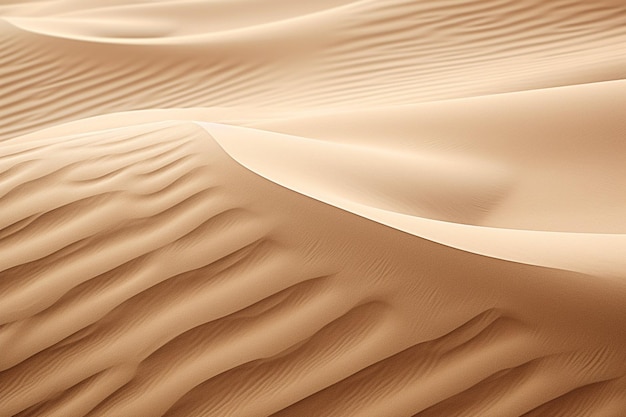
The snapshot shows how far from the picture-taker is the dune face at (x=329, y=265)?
178cm

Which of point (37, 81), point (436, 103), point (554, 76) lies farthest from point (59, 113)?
point (554, 76)

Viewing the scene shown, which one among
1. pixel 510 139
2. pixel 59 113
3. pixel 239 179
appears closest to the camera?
pixel 239 179

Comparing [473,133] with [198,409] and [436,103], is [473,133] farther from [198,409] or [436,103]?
[198,409]

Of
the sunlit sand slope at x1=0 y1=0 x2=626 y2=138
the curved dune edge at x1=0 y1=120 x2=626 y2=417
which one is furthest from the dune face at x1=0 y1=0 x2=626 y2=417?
the sunlit sand slope at x1=0 y1=0 x2=626 y2=138

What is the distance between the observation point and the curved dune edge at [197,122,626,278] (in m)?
1.93

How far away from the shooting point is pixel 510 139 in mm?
3115

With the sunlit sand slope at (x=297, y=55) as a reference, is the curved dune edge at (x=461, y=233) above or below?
below

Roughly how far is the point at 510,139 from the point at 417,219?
45.1 inches

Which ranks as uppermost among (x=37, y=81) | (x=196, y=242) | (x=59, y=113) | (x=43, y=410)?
(x=37, y=81)

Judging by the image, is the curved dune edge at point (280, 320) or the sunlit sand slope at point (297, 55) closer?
the curved dune edge at point (280, 320)

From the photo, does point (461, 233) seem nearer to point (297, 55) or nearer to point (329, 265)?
point (329, 265)

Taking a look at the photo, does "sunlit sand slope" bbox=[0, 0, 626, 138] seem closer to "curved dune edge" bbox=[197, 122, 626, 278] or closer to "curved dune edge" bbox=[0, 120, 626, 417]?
"curved dune edge" bbox=[197, 122, 626, 278]

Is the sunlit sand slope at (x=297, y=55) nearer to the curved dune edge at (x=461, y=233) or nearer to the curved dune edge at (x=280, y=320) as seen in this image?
the curved dune edge at (x=461, y=233)

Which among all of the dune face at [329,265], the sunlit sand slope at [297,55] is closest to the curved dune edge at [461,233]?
the dune face at [329,265]
